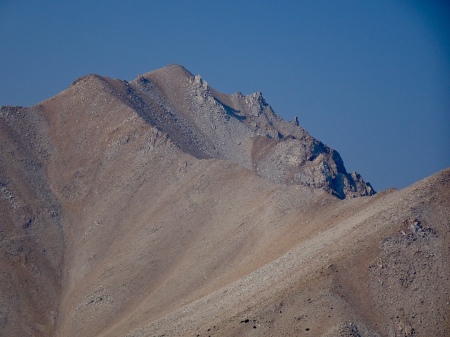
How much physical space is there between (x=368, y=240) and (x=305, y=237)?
1230cm

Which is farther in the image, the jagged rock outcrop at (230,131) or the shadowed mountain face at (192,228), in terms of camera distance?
the jagged rock outcrop at (230,131)

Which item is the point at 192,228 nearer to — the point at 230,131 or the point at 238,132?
the point at 230,131

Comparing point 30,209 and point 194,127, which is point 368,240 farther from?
point 194,127

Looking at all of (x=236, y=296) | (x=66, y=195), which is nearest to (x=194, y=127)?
(x=66, y=195)

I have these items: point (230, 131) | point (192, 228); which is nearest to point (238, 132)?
point (230, 131)

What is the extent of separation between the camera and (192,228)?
319 ft

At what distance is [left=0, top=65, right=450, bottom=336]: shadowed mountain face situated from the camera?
6588cm

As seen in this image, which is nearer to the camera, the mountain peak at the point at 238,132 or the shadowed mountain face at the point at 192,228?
the shadowed mountain face at the point at 192,228

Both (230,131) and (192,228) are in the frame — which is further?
(230,131)

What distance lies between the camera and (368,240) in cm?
6912

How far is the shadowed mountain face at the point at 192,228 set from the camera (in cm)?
6588

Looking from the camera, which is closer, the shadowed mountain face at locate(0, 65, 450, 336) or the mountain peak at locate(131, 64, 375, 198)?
the shadowed mountain face at locate(0, 65, 450, 336)

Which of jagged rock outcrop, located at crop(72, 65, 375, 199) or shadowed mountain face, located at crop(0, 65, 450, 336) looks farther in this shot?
jagged rock outcrop, located at crop(72, 65, 375, 199)

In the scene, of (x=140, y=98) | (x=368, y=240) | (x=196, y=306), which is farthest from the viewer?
(x=140, y=98)
